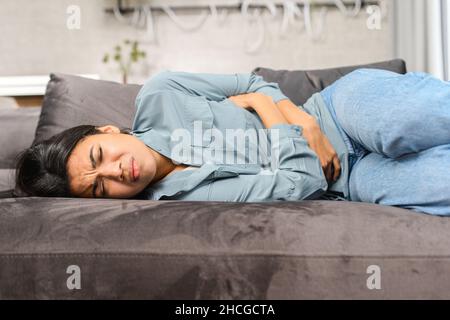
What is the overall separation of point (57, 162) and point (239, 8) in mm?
→ 1471

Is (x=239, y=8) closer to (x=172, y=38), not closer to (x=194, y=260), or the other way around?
(x=172, y=38)

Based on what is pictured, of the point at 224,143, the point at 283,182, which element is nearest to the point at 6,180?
the point at 224,143

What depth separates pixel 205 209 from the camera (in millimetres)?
828

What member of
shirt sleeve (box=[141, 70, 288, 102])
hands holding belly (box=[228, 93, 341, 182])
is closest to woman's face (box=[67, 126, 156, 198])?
shirt sleeve (box=[141, 70, 288, 102])

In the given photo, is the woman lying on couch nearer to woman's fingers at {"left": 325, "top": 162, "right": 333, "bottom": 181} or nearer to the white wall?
woman's fingers at {"left": 325, "top": 162, "right": 333, "bottom": 181}

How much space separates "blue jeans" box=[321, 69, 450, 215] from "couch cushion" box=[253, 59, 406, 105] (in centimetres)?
44

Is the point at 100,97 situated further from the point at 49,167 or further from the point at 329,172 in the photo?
the point at 329,172

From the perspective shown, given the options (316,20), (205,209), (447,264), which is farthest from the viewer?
(316,20)

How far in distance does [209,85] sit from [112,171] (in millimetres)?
402

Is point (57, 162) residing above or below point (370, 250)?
above

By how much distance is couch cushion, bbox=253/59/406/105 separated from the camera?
5.05 feet

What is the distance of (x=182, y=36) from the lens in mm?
2318

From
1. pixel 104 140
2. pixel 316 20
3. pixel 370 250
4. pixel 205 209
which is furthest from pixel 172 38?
pixel 370 250

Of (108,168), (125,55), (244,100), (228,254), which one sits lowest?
(228,254)
